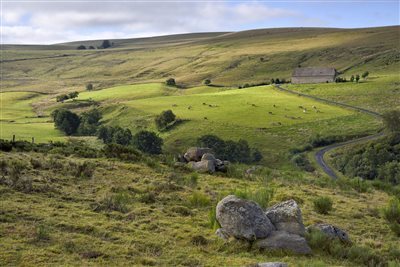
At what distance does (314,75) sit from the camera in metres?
139

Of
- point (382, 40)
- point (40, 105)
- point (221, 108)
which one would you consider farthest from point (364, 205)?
point (382, 40)

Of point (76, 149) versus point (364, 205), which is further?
point (76, 149)

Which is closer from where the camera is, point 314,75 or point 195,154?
point 195,154

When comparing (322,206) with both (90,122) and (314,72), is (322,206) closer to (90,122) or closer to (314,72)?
(90,122)

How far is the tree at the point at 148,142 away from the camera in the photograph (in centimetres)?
7475

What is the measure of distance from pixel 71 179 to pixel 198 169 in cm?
1053

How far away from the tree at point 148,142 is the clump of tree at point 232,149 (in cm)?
771

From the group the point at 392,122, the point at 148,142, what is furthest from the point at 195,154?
the point at 392,122

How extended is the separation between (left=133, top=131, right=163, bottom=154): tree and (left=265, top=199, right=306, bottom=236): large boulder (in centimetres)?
5895

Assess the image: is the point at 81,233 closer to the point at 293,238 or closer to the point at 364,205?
the point at 293,238

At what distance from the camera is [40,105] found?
13575 centimetres

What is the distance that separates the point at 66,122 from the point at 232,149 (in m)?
40.3

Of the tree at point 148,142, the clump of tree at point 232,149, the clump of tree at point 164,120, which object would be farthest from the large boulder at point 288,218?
the clump of tree at point 164,120

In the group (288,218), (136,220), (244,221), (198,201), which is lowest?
(198,201)
